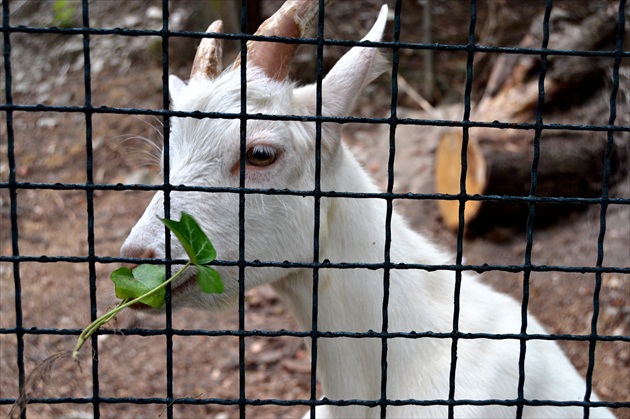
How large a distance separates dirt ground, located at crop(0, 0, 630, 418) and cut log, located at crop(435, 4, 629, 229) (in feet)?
0.59

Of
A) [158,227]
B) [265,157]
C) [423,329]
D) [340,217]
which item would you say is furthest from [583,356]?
[158,227]

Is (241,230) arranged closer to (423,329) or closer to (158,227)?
(158,227)

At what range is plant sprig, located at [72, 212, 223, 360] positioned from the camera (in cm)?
177

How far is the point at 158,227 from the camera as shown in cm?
218

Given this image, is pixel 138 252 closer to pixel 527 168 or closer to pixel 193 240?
pixel 193 240

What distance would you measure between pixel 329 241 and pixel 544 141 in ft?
10.5

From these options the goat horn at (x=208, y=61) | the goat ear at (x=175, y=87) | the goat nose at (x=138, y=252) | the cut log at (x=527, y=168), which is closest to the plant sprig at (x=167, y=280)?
the goat nose at (x=138, y=252)

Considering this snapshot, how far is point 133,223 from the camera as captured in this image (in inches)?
236

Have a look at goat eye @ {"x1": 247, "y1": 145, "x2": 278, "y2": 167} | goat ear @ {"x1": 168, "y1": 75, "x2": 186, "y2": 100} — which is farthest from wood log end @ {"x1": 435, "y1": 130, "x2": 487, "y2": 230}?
goat eye @ {"x1": 247, "y1": 145, "x2": 278, "y2": 167}

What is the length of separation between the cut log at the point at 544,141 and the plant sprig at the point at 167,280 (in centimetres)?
361

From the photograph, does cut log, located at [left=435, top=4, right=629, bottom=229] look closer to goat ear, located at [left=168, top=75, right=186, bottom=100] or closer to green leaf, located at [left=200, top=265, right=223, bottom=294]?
goat ear, located at [left=168, top=75, right=186, bottom=100]

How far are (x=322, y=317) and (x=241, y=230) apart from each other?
2.69 ft

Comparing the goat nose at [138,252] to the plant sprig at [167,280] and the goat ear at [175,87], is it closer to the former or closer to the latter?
the plant sprig at [167,280]

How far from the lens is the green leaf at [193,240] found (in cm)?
177
